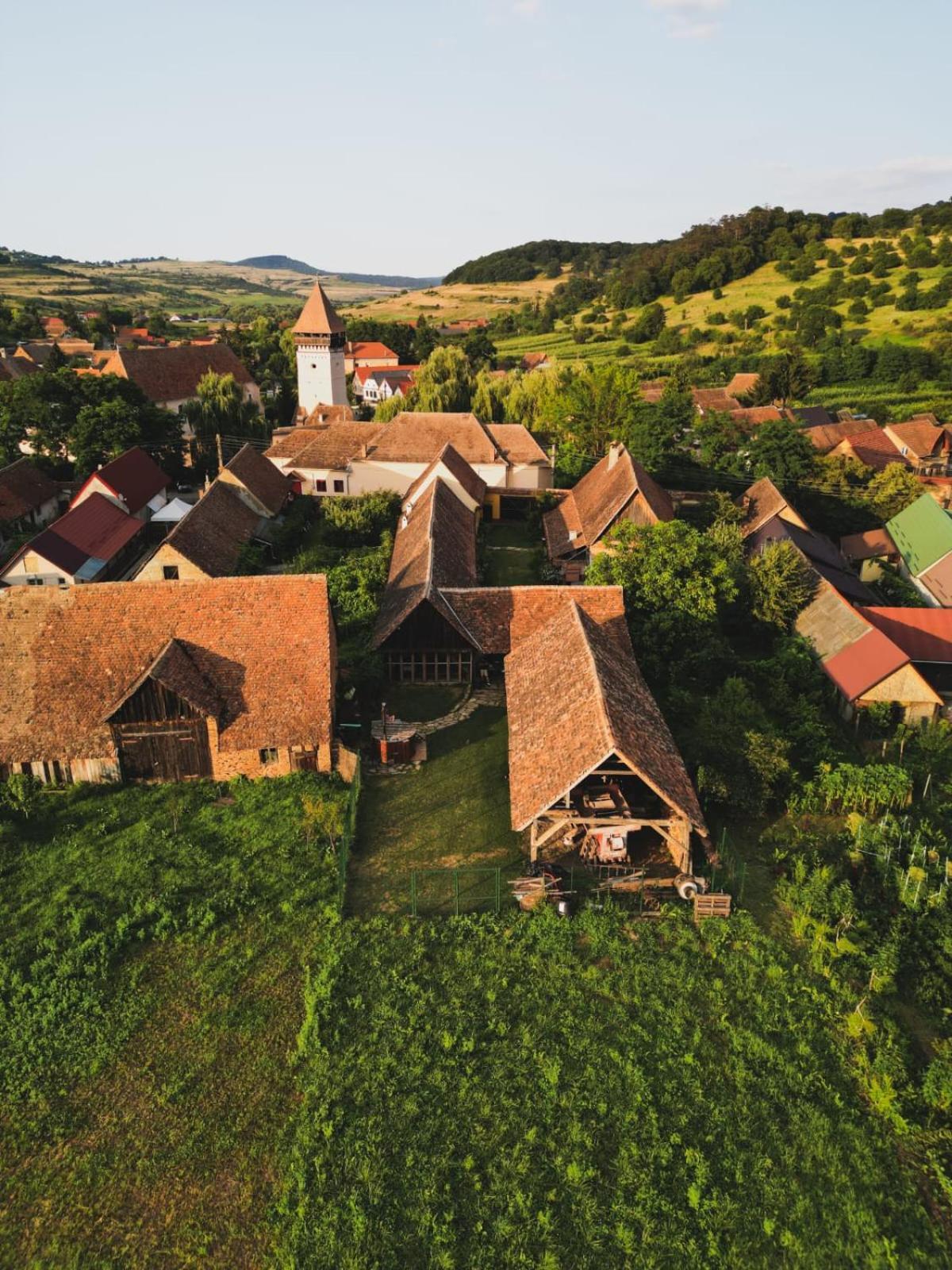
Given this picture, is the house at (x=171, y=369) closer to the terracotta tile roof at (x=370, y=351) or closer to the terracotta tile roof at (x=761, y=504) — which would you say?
the terracotta tile roof at (x=761, y=504)

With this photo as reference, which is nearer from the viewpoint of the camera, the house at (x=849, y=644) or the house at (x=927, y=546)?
the house at (x=849, y=644)

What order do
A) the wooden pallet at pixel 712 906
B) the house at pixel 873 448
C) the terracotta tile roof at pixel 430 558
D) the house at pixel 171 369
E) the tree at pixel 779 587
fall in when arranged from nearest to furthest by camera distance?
the wooden pallet at pixel 712 906 < the terracotta tile roof at pixel 430 558 < the tree at pixel 779 587 < the house at pixel 873 448 < the house at pixel 171 369

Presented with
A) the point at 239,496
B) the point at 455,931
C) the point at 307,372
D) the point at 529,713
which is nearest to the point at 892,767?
the point at 529,713

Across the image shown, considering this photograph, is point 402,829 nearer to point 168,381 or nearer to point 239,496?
point 239,496

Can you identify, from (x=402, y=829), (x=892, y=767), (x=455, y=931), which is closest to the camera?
(x=455, y=931)

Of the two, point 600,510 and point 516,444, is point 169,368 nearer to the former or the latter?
point 516,444

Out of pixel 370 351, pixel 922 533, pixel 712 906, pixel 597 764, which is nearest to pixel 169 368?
pixel 370 351

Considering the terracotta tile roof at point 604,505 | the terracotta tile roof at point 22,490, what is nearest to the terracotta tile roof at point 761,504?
the terracotta tile roof at point 604,505
